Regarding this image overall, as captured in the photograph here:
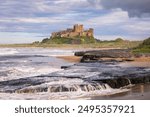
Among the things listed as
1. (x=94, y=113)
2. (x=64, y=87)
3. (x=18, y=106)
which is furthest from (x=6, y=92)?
(x=94, y=113)

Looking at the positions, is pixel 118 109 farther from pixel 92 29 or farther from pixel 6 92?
pixel 92 29

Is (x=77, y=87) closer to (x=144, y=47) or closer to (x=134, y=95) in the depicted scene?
(x=134, y=95)

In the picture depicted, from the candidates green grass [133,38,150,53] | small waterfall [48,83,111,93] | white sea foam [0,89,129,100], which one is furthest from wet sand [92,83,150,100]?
green grass [133,38,150,53]

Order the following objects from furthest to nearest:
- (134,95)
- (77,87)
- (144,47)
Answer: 1. (144,47)
2. (77,87)
3. (134,95)

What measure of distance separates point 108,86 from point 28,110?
17.8 feet

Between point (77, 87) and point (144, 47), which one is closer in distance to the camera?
point (77, 87)

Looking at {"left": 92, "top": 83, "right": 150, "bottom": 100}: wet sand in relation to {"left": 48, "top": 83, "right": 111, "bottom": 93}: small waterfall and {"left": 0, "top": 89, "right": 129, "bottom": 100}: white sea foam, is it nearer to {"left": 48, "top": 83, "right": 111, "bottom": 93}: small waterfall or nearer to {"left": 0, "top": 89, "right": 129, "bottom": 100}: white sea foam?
{"left": 0, "top": 89, "right": 129, "bottom": 100}: white sea foam

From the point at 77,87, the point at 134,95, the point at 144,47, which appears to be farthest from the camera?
the point at 144,47

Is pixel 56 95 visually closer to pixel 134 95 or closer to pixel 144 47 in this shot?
pixel 134 95

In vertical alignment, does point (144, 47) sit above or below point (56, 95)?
above

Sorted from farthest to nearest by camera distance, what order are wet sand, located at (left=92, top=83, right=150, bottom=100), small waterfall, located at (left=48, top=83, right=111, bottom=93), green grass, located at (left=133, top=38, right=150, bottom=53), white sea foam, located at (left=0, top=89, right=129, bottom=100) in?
green grass, located at (left=133, top=38, right=150, bottom=53) → small waterfall, located at (left=48, top=83, right=111, bottom=93) → white sea foam, located at (left=0, top=89, right=129, bottom=100) → wet sand, located at (left=92, top=83, right=150, bottom=100)

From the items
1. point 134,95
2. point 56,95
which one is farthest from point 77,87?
point 134,95

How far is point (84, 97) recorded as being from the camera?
9.12 metres

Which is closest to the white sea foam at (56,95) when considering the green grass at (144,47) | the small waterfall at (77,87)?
the small waterfall at (77,87)
